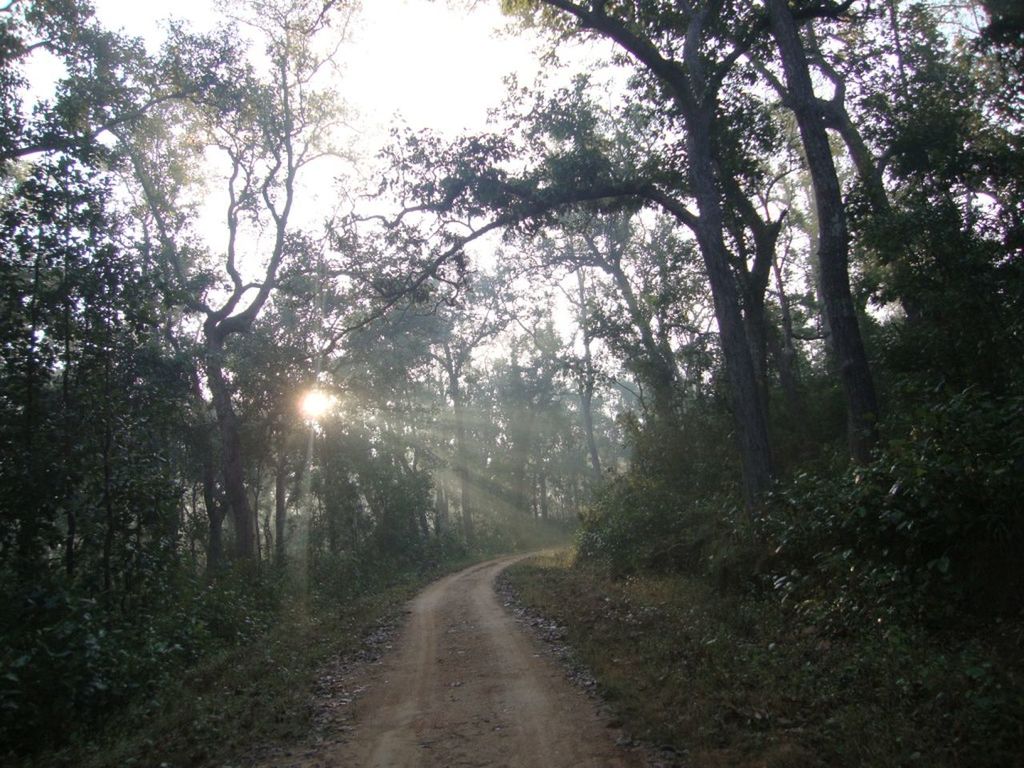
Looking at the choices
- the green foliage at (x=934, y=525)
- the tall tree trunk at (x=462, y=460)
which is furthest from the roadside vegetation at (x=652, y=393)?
the tall tree trunk at (x=462, y=460)

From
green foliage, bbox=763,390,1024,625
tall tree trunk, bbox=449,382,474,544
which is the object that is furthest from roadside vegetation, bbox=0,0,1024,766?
tall tree trunk, bbox=449,382,474,544

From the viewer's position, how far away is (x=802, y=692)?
5.96 metres

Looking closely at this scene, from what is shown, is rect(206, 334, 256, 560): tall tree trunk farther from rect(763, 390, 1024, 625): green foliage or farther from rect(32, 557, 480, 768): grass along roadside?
rect(763, 390, 1024, 625): green foliage

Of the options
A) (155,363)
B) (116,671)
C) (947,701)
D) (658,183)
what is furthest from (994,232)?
(155,363)

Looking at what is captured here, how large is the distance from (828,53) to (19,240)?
19725 millimetres

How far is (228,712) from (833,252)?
422 inches

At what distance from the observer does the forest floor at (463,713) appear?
18.9ft

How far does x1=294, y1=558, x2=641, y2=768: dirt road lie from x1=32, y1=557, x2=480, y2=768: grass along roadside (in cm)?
85

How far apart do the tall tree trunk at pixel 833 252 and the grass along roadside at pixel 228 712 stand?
8.58 meters

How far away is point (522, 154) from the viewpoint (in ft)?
47.4

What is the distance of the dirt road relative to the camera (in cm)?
574

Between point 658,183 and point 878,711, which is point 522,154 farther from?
point 878,711

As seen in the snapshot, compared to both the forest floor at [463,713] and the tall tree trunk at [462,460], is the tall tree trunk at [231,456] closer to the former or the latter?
the forest floor at [463,713]

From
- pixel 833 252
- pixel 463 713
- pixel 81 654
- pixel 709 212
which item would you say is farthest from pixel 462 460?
pixel 463 713
